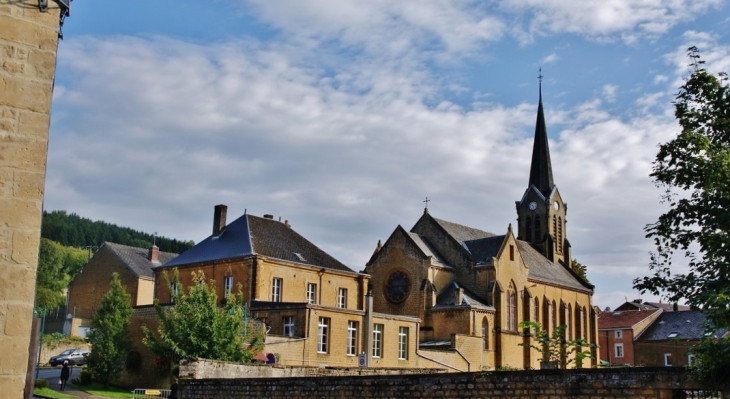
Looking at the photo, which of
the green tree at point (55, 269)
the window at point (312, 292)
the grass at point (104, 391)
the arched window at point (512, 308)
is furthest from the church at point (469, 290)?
the green tree at point (55, 269)

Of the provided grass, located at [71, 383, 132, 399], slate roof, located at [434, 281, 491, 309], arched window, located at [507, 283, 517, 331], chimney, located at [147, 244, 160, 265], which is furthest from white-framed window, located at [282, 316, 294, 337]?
chimney, located at [147, 244, 160, 265]

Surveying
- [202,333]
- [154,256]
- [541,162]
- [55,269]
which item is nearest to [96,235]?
[55,269]

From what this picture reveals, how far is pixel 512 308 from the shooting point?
55.8 metres

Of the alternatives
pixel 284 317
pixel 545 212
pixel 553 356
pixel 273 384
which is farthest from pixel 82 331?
pixel 553 356

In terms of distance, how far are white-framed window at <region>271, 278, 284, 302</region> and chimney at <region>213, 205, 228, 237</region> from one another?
6746 millimetres

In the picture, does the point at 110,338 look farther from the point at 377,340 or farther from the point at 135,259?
the point at 135,259

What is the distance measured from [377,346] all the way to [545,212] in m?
39.0

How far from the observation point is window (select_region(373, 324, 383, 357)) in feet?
122

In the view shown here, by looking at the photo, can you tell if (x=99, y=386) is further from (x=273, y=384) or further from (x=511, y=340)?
(x=511, y=340)

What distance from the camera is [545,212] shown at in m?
72.2

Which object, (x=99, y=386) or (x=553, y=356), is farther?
(x=99, y=386)

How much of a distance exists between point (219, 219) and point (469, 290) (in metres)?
18.5

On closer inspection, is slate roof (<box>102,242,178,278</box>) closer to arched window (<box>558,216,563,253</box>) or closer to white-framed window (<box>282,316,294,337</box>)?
white-framed window (<box>282,316,294,337</box>)

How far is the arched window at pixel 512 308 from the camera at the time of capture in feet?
181
